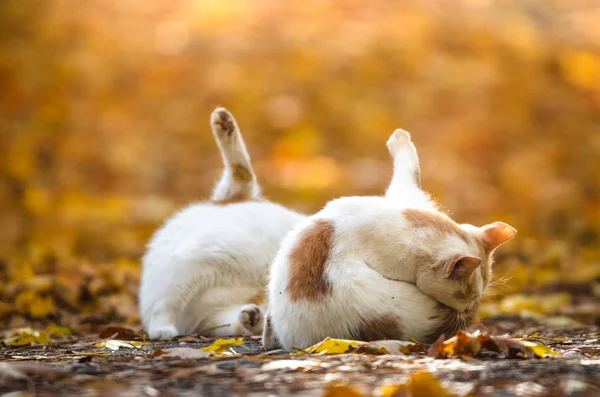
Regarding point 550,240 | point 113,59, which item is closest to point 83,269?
point 550,240

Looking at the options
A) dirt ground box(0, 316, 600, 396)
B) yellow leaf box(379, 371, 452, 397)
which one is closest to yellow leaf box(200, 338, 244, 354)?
dirt ground box(0, 316, 600, 396)

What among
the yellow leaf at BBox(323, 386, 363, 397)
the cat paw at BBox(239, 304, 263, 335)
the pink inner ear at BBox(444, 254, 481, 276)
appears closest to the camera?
the yellow leaf at BBox(323, 386, 363, 397)

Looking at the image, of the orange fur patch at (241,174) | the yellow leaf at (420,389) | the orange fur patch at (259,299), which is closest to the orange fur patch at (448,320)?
the yellow leaf at (420,389)

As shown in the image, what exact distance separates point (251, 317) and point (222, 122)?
1442 mm

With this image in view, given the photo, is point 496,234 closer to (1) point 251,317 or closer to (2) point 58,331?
(1) point 251,317

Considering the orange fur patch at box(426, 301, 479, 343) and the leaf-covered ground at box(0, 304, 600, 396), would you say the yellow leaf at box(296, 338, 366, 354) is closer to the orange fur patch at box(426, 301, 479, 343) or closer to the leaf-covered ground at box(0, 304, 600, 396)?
the leaf-covered ground at box(0, 304, 600, 396)

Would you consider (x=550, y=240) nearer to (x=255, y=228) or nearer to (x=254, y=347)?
(x=255, y=228)

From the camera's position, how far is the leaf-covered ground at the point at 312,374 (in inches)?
93.9

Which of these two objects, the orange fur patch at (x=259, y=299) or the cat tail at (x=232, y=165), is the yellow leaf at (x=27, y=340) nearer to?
the orange fur patch at (x=259, y=299)

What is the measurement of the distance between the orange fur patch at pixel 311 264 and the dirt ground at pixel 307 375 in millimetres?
255

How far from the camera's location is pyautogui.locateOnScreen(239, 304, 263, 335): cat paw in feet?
13.5

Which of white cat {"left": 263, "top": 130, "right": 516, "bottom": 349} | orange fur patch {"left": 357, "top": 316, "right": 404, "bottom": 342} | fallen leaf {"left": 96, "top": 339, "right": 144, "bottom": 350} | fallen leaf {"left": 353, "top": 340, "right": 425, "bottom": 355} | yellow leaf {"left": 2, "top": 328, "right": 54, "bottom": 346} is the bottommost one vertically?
yellow leaf {"left": 2, "top": 328, "right": 54, "bottom": 346}

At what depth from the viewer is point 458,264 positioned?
306 cm

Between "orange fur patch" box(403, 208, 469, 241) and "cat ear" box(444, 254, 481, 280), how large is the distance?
19cm
